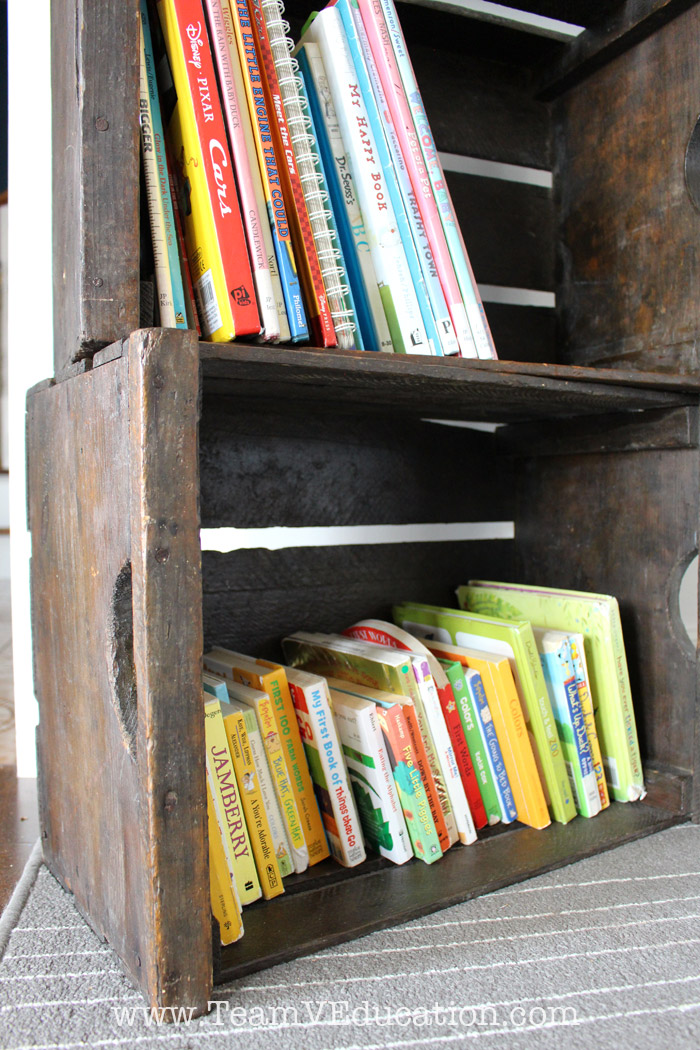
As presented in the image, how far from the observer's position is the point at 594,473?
1.23m

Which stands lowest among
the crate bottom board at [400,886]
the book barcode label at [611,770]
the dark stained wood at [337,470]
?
the crate bottom board at [400,886]

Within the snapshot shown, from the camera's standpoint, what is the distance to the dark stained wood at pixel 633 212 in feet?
3.53

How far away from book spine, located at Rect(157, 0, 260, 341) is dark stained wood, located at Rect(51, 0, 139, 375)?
7 centimetres

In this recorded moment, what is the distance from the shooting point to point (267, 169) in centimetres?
82

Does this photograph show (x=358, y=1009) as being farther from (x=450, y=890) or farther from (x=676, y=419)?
(x=676, y=419)

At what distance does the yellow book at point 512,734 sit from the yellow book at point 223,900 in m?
0.40

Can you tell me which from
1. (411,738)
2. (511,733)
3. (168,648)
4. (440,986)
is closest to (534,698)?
(511,733)

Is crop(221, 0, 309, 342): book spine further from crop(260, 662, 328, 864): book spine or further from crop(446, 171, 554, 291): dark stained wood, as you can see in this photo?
crop(446, 171, 554, 291): dark stained wood

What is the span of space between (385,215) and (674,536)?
0.59 meters

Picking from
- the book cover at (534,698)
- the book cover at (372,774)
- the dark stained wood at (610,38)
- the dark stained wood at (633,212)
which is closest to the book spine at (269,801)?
the book cover at (372,774)

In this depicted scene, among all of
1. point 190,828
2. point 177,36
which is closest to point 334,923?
point 190,828

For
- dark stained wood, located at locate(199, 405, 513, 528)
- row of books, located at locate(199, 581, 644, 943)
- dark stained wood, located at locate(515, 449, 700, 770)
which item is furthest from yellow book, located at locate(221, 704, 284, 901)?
dark stained wood, located at locate(515, 449, 700, 770)

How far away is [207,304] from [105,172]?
0.15 m

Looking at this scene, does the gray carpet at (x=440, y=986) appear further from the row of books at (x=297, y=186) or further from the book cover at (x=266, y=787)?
the row of books at (x=297, y=186)
